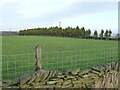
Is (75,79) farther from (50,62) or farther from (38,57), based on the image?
(50,62)

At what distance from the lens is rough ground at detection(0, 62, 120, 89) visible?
18.0ft

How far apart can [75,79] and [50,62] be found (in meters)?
1.16

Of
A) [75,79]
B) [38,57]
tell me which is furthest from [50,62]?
[38,57]

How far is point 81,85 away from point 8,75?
5.81 ft

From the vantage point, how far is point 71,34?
4088cm

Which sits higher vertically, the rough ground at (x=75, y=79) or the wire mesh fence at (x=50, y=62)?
the wire mesh fence at (x=50, y=62)

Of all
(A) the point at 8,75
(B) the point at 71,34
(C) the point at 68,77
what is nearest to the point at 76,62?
(C) the point at 68,77

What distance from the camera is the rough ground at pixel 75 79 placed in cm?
549

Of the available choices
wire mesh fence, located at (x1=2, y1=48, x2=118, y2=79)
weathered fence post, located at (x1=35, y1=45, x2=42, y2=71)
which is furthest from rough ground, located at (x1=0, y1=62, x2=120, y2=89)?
wire mesh fence, located at (x1=2, y1=48, x2=118, y2=79)

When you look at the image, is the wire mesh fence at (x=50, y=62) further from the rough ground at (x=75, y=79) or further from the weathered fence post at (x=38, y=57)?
the rough ground at (x=75, y=79)

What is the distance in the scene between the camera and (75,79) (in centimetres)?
633

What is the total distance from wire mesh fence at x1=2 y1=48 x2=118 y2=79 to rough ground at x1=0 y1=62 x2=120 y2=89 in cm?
33

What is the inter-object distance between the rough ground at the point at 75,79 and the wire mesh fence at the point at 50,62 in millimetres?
332

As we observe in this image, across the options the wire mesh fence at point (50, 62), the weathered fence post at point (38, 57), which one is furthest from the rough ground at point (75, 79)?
the wire mesh fence at point (50, 62)
